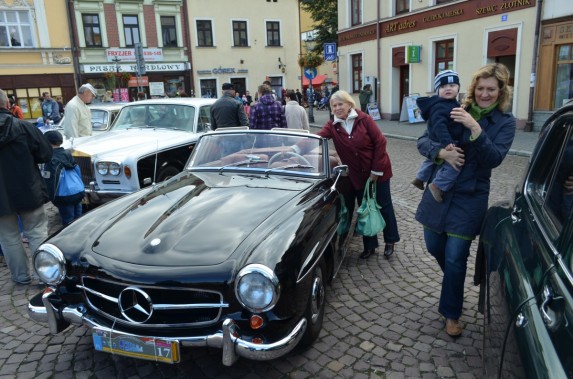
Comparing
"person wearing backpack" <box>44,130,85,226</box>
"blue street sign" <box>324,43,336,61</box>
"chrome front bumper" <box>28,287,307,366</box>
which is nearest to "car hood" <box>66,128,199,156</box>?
"person wearing backpack" <box>44,130,85,226</box>

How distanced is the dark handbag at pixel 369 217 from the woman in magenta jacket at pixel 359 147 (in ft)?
0.41

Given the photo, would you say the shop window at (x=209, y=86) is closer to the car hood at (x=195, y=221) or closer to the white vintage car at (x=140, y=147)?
the white vintage car at (x=140, y=147)

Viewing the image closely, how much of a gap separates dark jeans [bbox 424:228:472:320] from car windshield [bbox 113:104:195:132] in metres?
5.24

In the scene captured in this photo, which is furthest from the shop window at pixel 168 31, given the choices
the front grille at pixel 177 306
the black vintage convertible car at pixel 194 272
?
the front grille at pixel 177 306

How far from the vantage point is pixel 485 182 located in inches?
125

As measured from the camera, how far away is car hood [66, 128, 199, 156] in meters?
6.44

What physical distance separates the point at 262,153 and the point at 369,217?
1.30 meters

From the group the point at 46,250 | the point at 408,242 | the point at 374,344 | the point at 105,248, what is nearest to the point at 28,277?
the point at 46,250

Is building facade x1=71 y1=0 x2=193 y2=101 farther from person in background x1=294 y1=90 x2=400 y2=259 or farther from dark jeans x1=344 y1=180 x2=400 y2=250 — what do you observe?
dark jeans x1=344 y1=180 x2=400 y2=250

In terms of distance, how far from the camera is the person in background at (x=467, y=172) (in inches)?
116

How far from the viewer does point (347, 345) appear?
3.38m

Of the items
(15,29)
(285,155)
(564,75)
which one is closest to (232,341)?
(285,155)

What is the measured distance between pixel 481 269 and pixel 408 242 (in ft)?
7.58

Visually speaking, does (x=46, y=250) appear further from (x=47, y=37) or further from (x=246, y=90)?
(x=246, y=90)
